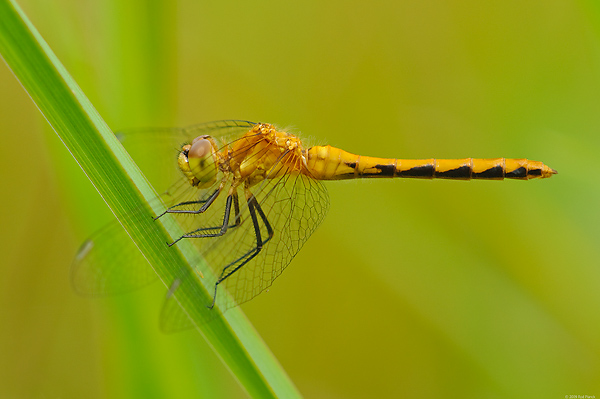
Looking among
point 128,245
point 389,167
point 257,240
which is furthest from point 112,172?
point 389,167

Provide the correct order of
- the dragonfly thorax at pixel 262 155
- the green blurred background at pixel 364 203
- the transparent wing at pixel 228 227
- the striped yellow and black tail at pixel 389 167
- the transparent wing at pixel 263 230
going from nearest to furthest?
the green blurred background at pixel 364 203 < the transparent wing at pixel 228 227 < the transparent wing at pixel 263 230 < the dragonfly thorax at pixel 262 155 < the striped yellow and black tail at pixel 389 167

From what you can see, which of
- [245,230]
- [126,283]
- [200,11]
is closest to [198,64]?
[200,11]

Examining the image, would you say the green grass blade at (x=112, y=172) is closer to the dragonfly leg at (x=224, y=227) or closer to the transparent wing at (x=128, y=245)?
the transparent wing at (x=128, y=245)

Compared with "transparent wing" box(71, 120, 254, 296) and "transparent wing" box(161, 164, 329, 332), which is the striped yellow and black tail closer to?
"transparent wing" box(161, 164, 329, 332)

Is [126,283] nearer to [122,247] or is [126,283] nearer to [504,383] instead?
[122,247]

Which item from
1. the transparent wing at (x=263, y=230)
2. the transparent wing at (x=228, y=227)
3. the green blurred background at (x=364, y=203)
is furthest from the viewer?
the transparent wing at (x=263, y=230)

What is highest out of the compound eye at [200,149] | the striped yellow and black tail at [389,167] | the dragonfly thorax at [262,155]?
the compound eye at [200,149]

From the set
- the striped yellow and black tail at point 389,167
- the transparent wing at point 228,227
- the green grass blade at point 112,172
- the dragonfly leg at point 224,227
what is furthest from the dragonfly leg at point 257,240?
the green grass blade at point 112,172

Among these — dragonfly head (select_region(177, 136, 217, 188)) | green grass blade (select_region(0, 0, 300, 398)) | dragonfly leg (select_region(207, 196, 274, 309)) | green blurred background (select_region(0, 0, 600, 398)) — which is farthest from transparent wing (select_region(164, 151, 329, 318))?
green grass blade (select_region(0, 0, 300, 398))
